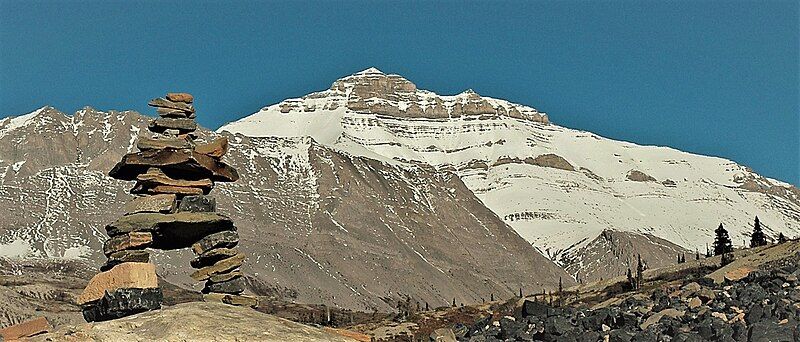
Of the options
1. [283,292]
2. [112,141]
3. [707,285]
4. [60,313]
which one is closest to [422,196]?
[112,141]

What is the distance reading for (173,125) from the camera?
1709cm

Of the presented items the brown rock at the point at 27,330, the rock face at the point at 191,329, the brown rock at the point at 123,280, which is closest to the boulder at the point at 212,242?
the brown rock at the point at 123,280

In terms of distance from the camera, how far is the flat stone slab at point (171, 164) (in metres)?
16.4

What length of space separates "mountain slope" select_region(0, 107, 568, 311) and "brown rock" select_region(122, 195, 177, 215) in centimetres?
6048

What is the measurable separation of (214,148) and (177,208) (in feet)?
4.31

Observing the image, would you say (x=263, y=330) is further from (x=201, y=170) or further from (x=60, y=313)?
(x=60, y=313)

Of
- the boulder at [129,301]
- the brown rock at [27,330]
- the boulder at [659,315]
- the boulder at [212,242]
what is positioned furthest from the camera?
the boulder at [659,315]

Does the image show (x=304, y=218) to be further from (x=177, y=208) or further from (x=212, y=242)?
(x=177, y=208)

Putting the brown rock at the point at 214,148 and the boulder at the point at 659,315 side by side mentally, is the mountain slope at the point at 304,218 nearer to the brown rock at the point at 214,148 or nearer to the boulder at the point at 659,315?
the brown rock at the point at 214,148

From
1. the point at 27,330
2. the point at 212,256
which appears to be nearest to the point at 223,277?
the point at 212,256

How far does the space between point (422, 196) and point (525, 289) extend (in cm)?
2460

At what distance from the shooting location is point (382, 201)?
12112 centimetres

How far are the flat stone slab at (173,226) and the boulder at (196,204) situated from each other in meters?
0.18

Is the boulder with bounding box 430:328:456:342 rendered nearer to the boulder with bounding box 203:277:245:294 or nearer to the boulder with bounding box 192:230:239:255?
the boulder with bounding box 203:277:245:294
